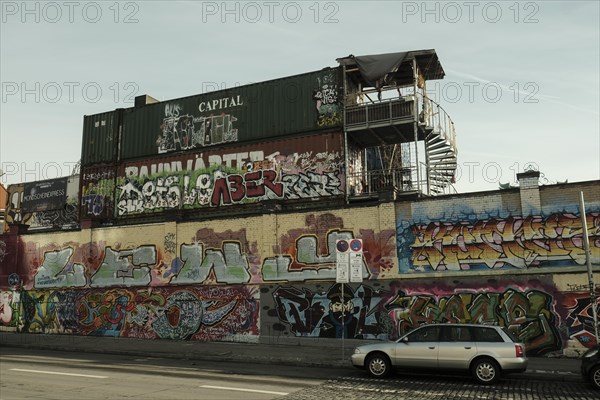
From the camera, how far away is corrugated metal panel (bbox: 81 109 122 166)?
1156 inches

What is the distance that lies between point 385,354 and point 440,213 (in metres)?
7.57

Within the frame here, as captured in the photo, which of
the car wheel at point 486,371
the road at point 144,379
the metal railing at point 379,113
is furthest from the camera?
the metal railing at point 379,113

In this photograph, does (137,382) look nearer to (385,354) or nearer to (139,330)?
(385,354)

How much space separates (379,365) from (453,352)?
1849 millimetres

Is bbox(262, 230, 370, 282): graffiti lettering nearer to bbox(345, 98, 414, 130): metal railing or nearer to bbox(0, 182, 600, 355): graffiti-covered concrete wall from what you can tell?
bbox(0, 182, 600, 355): graffiti-covered concrete wall

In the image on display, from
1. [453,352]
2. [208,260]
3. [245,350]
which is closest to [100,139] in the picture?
[208,260]

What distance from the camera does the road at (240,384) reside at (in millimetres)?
10422

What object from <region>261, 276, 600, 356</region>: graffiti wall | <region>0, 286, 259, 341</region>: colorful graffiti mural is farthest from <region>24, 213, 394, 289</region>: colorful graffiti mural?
<region>261, 276, 600, 356</region>: graffiti wall

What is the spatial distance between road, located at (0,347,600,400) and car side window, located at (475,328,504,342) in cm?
101

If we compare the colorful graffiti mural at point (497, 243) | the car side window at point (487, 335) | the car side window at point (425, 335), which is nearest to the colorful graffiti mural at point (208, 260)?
the colorful graffiti mural at point (497, 243)

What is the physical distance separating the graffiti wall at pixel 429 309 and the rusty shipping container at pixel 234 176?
5141 mm

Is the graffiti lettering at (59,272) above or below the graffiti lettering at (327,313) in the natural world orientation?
above

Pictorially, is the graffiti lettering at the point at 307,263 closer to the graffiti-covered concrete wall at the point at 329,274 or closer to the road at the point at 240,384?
the graffiti-covered concrete wall at the point at 329,274

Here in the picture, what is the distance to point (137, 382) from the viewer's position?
12117mm
